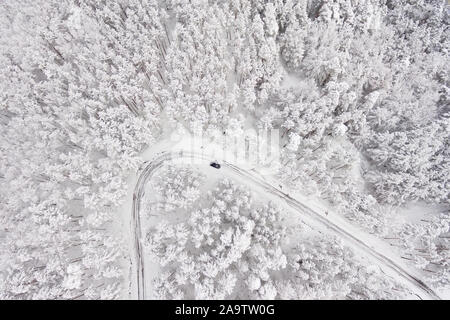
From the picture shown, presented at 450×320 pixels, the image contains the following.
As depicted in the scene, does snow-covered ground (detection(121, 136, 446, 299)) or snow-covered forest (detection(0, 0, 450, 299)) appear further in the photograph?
snow-covered ground (detection(121, 136, 446, 299))

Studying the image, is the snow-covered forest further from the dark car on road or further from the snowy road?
the dark car on road

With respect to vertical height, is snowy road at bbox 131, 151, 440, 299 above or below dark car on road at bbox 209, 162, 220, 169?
below

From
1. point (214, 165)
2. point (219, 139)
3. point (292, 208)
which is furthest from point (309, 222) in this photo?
point (219, 139)

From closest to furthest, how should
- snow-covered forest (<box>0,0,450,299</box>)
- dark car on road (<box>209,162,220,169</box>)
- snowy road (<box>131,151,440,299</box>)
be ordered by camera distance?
1. snow-covered forest (<box>0,0,450,299</box>)
2. snowy road (<box>131,151,440,299</box>)
3. dark car on road (<box>209,162,220,169</box>)

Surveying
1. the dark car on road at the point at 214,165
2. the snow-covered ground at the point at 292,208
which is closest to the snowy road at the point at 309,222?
the snow-covered ground at the point at 292,208

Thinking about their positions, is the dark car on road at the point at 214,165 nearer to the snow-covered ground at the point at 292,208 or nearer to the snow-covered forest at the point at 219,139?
the snow-covered ground at the point at 292,208

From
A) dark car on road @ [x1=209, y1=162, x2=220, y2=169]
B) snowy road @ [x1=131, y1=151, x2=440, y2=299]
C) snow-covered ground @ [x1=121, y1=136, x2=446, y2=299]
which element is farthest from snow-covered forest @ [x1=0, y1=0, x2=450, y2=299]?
dark car on road @ [x1=209, y1=162, x2=220, y2=169]

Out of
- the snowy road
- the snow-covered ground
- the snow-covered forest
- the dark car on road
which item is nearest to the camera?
the snow-covered forest

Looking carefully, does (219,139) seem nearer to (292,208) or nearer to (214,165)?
(214,165)
